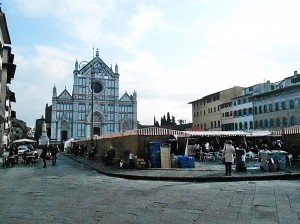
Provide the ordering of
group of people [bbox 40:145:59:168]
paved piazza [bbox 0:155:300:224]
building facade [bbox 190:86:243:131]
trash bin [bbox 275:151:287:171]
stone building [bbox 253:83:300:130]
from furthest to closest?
building facade [bbox 190:86:243:131], stone building [bbox 253:83:300:130], group of people [bbox 40:145:59:168], trash bin [bbox 275:151:287:171], paved piazza [bbox 0:155:300:224]

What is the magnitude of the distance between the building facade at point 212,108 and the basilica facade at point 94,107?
1677 cm

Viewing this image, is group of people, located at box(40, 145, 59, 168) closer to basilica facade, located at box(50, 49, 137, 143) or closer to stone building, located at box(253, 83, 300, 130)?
stone building, located at box(253, 83, 300, 130)

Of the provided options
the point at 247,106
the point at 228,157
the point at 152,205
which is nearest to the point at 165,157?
the point at 228,157

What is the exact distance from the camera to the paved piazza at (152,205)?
627cm

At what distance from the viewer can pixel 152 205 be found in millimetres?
7566

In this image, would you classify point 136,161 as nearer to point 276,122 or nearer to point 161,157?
point 161,157

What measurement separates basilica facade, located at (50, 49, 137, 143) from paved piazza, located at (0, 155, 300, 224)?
212 feet

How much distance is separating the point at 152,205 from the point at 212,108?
6085 cm

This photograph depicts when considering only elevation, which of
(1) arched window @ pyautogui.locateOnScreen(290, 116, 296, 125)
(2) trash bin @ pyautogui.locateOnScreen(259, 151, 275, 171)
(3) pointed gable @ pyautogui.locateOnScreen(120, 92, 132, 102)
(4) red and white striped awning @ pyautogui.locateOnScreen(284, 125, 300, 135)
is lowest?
(2) trash bin @ pyautogui.locateOnScreen(259, 151, 275, 171)

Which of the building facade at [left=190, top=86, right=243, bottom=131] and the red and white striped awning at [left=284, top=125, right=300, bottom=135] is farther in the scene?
the building facade at [left=190, top=86, right=243, bottom=131]

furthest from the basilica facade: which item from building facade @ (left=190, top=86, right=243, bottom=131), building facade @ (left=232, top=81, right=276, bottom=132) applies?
building facade @ (left=232, top=81, right=276, bottom=132)

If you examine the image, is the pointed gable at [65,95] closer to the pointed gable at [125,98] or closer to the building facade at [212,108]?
the pointed gable at [125,98]

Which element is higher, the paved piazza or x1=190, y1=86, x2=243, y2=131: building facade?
x1=190, y1=86, x2=243, y2=131: building facade

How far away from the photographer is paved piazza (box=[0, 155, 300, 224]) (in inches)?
247
